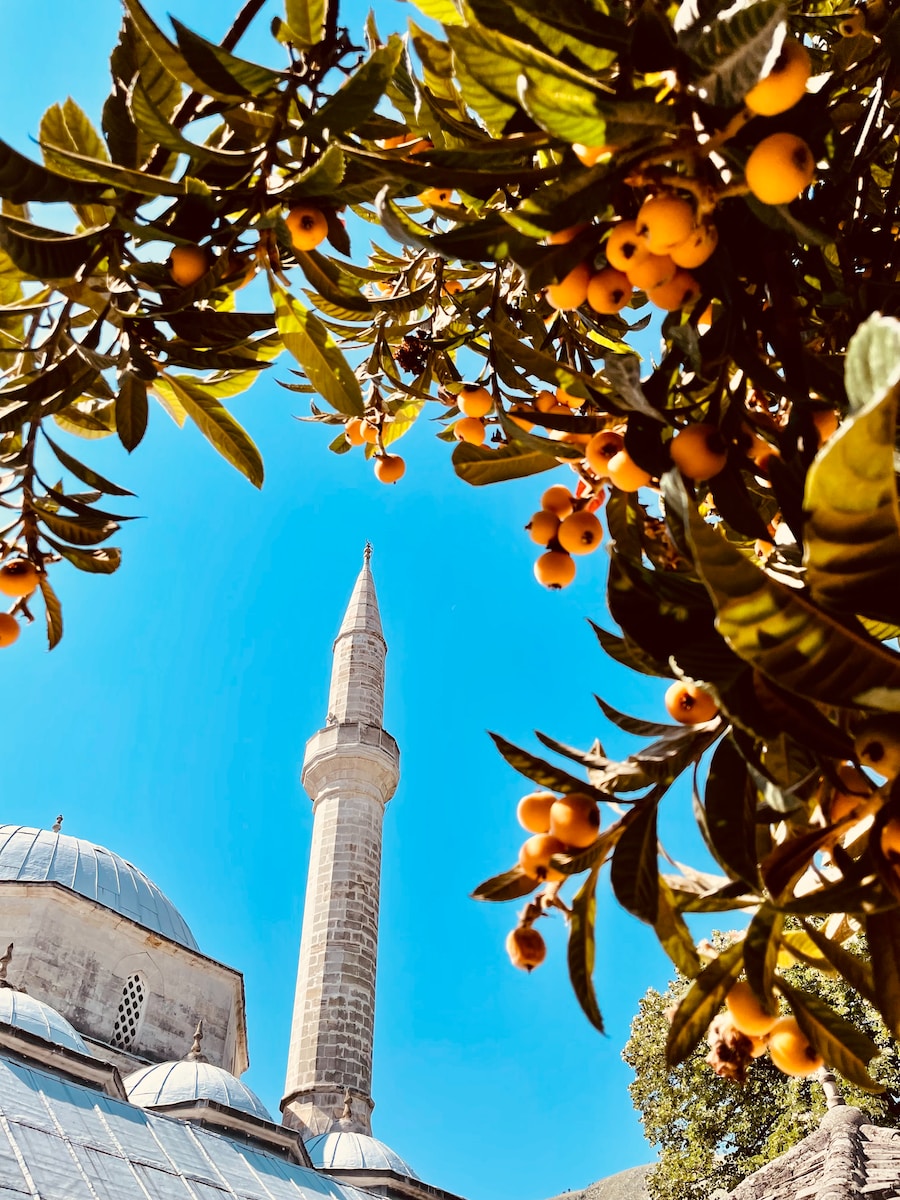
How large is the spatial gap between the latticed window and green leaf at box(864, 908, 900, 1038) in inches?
830

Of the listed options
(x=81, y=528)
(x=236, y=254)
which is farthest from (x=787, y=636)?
(x=81, y=528)

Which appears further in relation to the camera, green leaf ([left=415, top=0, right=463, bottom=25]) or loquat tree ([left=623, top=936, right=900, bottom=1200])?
loquat tree ([left=623, top=936, right=900, bottom=1200])

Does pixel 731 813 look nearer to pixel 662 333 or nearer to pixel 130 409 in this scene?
pixel 662 333

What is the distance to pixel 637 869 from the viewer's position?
4.64ft

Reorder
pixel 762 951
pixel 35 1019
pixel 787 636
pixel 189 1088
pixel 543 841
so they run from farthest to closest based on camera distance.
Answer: pixel 189 1088 < pixel 35 1019 < pixel 543 841 < pixel 762 951 < pixel 787 636

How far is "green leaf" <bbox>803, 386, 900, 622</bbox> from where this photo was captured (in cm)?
84

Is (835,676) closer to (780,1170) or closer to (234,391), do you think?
(234,391)

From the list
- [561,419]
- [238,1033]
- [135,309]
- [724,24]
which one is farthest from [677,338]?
[238,1033]

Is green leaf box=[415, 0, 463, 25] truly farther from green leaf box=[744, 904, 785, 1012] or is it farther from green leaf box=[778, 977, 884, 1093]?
green leaf box=[778, 977, 884, 1093]

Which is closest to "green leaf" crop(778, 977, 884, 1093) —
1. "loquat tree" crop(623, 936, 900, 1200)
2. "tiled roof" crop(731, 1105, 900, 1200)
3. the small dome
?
"tiled roof" crop(731, 1105, 900, 1200)

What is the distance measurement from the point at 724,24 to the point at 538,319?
1.68m

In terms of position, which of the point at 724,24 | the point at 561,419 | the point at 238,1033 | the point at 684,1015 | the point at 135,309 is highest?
the point at 238,1033

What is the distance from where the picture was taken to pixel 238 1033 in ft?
73.5

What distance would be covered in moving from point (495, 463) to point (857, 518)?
3.92 ft
